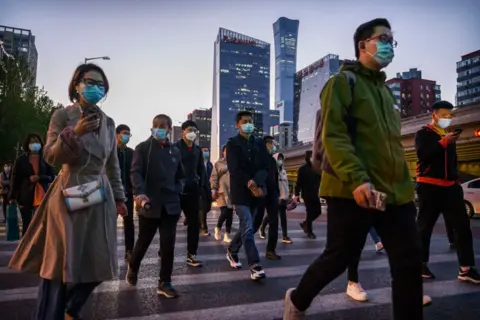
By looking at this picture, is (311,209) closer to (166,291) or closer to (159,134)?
(159,134)

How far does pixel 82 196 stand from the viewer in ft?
8.55

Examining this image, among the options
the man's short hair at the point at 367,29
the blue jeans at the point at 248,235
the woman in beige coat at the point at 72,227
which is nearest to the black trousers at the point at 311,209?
the blue jeans at the point at 248,235

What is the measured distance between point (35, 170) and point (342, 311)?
5863mm

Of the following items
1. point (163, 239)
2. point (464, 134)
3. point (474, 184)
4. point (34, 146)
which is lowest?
point (163, 239)

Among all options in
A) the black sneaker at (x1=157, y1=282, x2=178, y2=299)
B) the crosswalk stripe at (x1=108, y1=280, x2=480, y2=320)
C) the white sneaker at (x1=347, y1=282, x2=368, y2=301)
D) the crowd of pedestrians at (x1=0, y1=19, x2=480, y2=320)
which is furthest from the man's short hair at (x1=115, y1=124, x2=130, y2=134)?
the white sneaker at (x1=347, y1=282, x2=368, y2=301)

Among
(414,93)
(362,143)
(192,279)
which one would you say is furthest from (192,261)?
(414,93)

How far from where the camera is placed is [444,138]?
449 cm

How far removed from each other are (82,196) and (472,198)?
16.9m

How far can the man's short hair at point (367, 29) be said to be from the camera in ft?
9.37

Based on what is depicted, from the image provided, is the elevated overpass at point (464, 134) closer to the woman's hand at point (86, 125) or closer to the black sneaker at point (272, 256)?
the black sneaker at point (272, 256)

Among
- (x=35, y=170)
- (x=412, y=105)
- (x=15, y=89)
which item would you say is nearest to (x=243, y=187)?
(x=35, y=170)

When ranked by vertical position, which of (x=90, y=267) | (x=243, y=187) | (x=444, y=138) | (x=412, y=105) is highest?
(x=412, y=105)

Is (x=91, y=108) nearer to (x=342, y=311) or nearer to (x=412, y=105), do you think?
(x=342, y=311)

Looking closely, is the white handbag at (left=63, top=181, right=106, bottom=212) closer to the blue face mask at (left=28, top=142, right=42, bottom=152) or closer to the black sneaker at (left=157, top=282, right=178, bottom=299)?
the black sneaker at (left=157, top=282, right=178, bottom=299)
